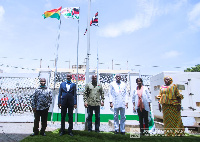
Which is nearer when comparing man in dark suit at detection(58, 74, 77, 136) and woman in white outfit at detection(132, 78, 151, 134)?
man in dark suit at detection(58, 74, 77, 136)

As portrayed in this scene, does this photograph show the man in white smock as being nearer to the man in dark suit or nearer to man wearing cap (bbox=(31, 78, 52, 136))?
the man in dark suit

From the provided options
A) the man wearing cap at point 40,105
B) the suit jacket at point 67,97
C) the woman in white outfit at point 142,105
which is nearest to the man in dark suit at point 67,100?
the suit jacket at point 67,97

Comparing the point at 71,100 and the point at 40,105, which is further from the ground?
the point at 71,100

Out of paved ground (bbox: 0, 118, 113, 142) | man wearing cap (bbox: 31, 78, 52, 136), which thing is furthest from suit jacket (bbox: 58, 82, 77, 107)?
paved ground (bbox: 0, 118, 113, 142)

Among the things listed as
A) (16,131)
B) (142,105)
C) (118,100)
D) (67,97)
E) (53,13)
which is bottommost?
(16,131)

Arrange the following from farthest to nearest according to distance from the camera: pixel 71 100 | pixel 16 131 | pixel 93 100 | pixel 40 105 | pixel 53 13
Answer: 1. pixel 53 13
2. pixel 16 131
3. pixel 93 100
4. pixel 71 100
5. pixel 40 105

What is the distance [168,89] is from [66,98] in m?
2.66

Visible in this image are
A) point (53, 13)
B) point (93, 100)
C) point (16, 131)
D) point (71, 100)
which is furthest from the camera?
point (53, 13)

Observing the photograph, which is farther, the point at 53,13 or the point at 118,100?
the point at 53,13

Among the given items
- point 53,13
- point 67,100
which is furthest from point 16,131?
point 53,13

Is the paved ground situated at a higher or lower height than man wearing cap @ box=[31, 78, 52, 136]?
lower

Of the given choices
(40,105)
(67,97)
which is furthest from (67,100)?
(40,105)

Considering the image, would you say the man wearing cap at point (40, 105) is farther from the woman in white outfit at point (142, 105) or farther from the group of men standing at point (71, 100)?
the woman in white outfit at point (142, 105)

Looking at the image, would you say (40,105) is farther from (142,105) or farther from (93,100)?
(142,105)
